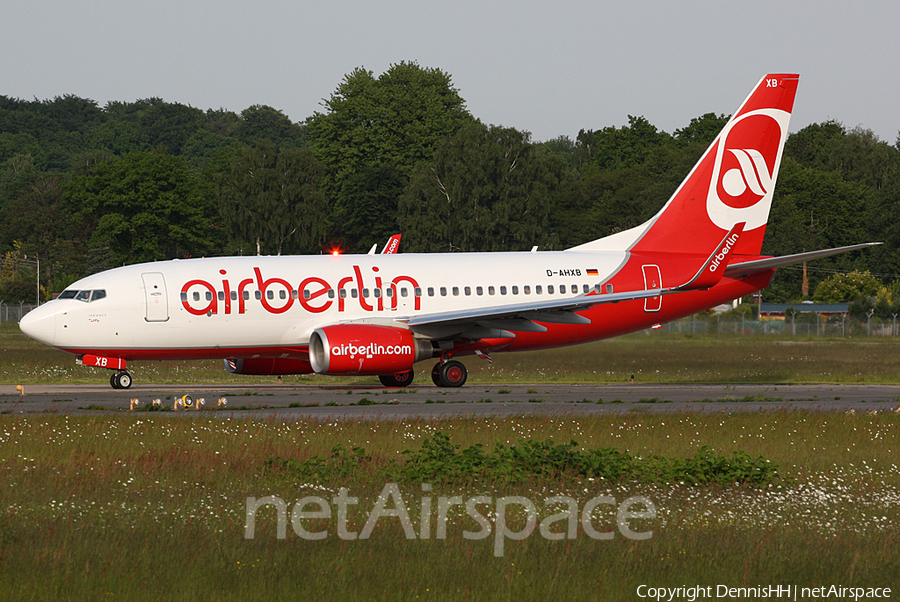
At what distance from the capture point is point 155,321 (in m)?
28.2

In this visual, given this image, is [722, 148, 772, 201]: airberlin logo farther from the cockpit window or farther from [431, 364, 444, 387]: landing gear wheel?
the cockpit window

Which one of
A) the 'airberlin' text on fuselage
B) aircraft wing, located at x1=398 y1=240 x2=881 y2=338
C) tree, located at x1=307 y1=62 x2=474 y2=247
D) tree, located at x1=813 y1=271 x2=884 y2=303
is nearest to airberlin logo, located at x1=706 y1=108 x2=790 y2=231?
aircraft wing, located at x1=398 y1=240 x2=881 y2=338

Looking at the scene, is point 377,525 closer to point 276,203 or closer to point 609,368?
point 609,368

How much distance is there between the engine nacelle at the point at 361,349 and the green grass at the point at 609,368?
195 inches

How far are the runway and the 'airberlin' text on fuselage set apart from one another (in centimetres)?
219

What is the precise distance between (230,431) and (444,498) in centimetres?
684

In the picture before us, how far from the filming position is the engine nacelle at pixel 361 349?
2739 cm

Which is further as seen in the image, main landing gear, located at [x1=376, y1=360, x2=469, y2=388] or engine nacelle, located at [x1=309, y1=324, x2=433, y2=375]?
main landing gear, located at [x1=376, y1=360, x2=469, y2=388]

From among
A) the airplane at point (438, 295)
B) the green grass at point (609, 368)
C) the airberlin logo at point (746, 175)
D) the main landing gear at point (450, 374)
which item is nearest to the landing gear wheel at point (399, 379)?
the airplane at point (438, 295)

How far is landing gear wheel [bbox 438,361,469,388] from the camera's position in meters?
30.0

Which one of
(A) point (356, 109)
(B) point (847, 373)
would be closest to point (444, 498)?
(B) point (847, 373)

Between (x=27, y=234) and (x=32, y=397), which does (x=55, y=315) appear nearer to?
(x=32, y=397)

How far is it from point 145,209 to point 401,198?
23666 millimetres

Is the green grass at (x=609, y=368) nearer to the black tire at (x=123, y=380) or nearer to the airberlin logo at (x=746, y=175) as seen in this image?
the black tire at (x=123, y=380)
